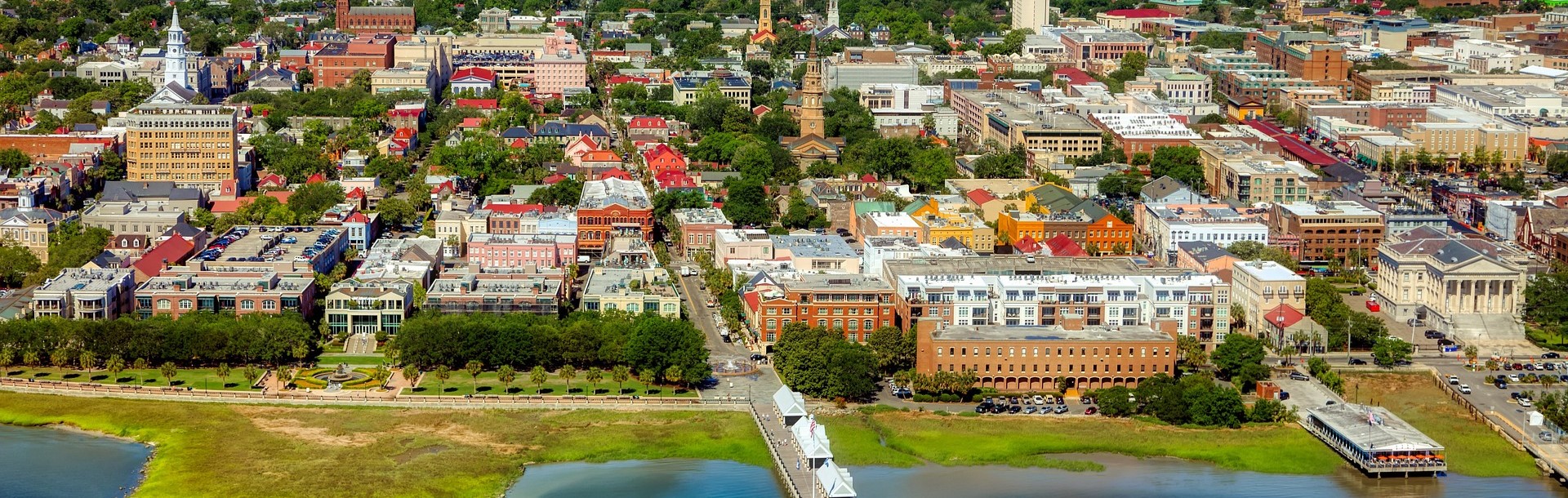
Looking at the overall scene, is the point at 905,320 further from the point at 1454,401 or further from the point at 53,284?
the point at 53,284

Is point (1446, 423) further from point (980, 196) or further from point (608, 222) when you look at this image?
point (608, 222)

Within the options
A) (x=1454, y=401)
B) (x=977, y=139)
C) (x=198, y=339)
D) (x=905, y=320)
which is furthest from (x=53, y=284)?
(x=977, y=139)

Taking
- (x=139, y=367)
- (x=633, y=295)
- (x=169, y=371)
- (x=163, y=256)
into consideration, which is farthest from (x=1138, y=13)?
(x=169, y=371)

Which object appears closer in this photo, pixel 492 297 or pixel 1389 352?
pixel 1389 352

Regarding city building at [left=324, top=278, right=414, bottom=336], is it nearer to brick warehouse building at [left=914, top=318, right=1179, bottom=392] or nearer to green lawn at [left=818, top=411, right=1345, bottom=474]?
green lawn at [left=818, top=411, right=1345, bottom=474]

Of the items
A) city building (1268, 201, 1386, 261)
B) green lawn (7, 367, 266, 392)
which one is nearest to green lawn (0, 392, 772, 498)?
green lawn (7, 367, 266, 392)

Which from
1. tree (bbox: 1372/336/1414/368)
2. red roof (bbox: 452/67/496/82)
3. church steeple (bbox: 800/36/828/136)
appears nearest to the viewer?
tree (bbox: 1372/336/1414/368)

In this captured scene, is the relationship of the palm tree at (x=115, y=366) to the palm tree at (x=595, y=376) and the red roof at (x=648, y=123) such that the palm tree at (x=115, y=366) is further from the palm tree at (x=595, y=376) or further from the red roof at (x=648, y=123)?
the red roof at (x=648, y=123)
